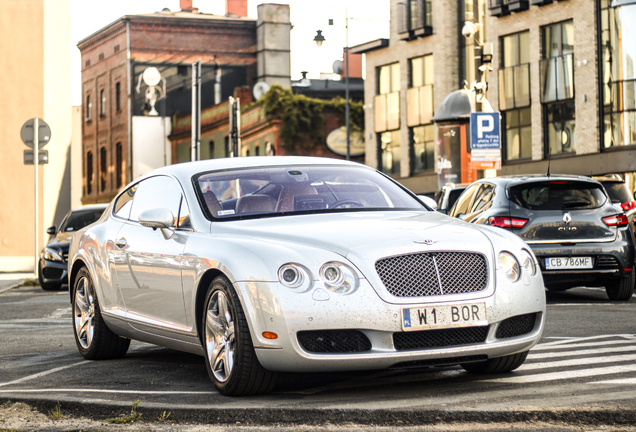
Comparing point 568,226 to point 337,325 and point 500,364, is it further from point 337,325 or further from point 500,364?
point 337,325

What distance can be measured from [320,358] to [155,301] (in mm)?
1788

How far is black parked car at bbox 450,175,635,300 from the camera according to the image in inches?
475

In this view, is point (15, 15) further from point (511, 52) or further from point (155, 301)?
point (155, 301)

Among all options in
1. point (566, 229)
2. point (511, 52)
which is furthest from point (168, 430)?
point (511, 52)

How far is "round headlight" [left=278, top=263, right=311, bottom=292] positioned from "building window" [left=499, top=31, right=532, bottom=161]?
35.4 metres

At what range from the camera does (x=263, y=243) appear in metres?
5.82

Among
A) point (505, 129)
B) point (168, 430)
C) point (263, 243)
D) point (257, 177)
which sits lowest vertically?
point (168, 430)

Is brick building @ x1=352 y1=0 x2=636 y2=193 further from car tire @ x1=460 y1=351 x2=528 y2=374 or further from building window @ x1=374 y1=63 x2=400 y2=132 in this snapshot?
car tire @ x1=460 y1=351 x2=528 y2=374

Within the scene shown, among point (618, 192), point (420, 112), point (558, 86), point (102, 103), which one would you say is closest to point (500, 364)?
point (618, 192)

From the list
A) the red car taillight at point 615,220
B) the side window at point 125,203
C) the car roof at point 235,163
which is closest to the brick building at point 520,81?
the red car taillight at point 615,220

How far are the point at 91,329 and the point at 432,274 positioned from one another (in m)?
3.55

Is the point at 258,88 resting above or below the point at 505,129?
above

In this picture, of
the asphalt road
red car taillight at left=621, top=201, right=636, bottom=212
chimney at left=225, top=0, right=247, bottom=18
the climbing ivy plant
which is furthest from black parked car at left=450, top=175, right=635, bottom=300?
chimney at left=225, top=0, right=247, bottom=18

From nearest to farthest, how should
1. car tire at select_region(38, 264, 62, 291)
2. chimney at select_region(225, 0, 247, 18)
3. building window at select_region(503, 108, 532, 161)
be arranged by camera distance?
car tire at select_region(38, 264, 62, 291) < building window at select_region(503, 108, 532, 161) < chimney at select_region(225, 0, 247, 18)
